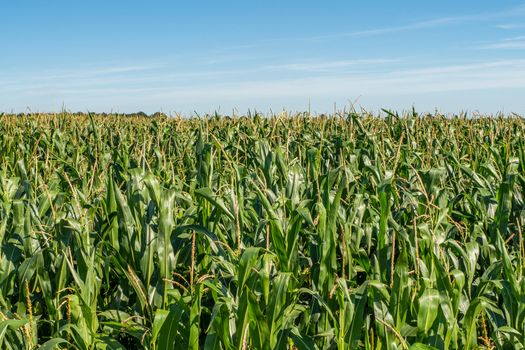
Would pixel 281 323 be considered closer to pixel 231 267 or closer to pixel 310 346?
pixel 310 346

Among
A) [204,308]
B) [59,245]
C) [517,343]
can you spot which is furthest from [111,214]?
[517,343]

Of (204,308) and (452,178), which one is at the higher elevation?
(452,178)

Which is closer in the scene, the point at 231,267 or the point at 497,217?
the point at 231,267

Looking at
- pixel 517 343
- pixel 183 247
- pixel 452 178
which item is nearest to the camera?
pixel 517 343

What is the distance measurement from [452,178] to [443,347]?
2.83m

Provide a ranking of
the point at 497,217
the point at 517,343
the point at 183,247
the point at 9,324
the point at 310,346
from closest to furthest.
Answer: the point at 9,324 → the point at 310,346 → the point at 517,343 → the point at 183,247 → the point at 497,217

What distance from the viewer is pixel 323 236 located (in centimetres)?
323

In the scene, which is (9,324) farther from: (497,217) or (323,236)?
(497,217)

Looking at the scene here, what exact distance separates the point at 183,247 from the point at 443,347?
60.8 inches

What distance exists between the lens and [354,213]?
150 inches

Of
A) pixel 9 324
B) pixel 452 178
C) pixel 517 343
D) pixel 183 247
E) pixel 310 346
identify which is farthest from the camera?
pixel 452 178

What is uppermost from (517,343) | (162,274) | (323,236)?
(323,236)

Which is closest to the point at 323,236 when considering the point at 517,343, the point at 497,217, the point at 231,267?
the point at 231,267

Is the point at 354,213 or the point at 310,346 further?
the point at 354,213
